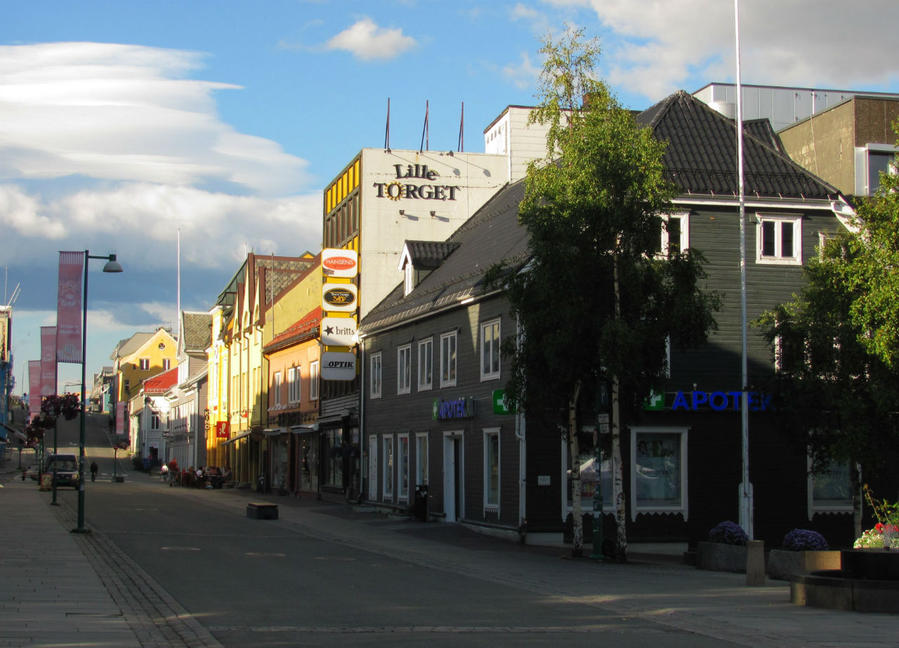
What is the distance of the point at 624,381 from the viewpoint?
22.9m

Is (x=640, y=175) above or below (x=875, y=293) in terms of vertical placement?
above

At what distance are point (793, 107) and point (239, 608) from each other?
35.2m

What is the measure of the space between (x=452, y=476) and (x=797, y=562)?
50.8ft

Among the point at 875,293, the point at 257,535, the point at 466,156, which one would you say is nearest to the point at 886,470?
the point at 875,293

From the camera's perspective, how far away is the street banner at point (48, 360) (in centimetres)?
5762

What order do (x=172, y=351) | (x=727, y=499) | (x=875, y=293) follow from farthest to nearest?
(x=172, y=351)
(x=727, y=499)
(x=875, y=293)

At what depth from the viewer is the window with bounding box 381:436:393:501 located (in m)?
39.5

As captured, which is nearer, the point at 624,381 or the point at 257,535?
the point at 624,381

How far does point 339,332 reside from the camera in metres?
43.2

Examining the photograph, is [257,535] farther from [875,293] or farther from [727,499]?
[875,293]

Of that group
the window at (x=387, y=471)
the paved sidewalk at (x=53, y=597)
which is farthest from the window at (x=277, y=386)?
the paved sidewalk at (x=53, y=597)

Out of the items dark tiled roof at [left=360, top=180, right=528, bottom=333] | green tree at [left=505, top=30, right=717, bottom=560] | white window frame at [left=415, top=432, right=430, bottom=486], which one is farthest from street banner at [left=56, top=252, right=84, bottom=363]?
green tree at [left=505, top=30, right=717, bottom=560]

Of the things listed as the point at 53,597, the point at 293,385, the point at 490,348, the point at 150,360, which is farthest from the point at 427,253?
the point at 150,360

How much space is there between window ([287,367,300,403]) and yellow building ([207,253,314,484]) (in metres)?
4.65
